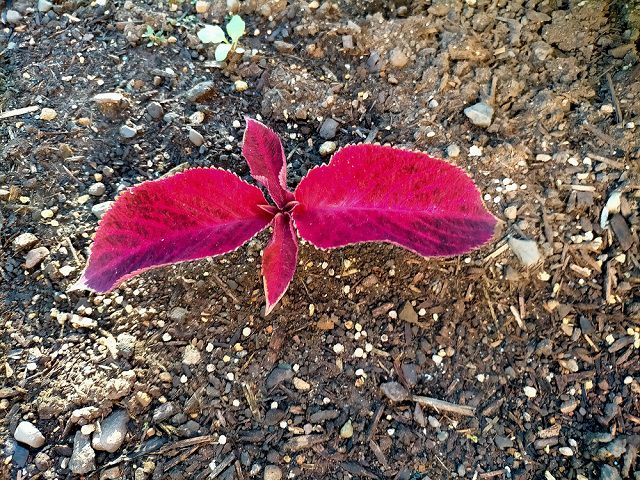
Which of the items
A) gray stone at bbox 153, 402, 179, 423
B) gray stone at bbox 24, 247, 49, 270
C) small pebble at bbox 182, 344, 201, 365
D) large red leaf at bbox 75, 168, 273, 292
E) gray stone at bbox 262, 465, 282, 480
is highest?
large red leaf at bbox 75, 168, 273, 292

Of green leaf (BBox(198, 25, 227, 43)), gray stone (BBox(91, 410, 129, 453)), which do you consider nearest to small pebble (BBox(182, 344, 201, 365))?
gray stone (BBox(91, 410, 129, 453))

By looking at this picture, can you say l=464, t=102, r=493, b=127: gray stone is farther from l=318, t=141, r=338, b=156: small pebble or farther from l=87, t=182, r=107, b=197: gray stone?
l=87, t=182, r=107, b=197: gray stone

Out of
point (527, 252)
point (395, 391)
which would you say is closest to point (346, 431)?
point (395, 391)

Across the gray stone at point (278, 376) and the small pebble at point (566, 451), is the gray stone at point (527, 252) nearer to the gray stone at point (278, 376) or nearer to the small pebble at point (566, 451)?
the small pebble at point (566, 451)

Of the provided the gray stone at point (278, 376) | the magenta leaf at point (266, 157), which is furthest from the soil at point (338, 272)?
the magenta leaf at point (266, 157)

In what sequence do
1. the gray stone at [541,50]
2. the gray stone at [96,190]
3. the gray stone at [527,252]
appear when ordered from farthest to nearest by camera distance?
the gray stone at [541,50]
the gray stone at [96,190]
the gray stone at [527,252]

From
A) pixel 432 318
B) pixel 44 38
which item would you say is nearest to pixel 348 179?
pixel 432 318

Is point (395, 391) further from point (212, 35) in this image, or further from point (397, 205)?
point (212, 35)
